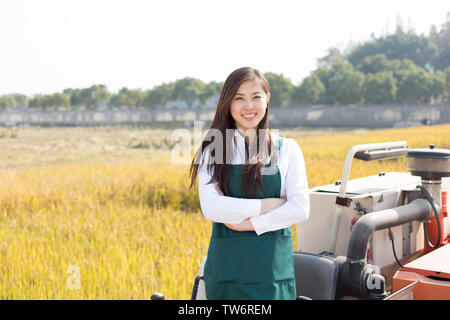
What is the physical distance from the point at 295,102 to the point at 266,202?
40.6m

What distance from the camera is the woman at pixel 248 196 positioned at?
1.60 m

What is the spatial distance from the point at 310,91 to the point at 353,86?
145 inches

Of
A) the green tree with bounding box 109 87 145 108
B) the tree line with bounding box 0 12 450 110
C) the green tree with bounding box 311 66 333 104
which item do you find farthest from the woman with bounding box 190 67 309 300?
the green tree with bounding box 109 87 145 108

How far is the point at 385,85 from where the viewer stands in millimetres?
36375

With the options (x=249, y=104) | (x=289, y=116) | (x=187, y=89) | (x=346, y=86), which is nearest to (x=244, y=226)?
(x=249, y=104)

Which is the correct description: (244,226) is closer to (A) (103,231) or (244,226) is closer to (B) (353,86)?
(A) (103,231)

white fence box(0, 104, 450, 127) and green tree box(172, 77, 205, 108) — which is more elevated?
green tree box(172, 77, 205, 108)

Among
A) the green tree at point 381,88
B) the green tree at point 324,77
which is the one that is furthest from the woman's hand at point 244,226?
the green tree at point 324,77

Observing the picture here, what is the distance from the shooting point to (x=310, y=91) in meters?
40.1

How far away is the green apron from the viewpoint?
1600 millimetres

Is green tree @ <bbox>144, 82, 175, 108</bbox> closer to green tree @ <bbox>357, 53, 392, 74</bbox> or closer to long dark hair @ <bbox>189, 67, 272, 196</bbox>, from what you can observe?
green tree @ <bbox>357, 53, 392, 74</bbox>

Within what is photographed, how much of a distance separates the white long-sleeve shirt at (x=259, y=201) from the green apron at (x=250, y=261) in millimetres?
39

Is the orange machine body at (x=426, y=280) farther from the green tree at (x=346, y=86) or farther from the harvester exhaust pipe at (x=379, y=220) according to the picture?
the green tree at (x=346, y=86)
